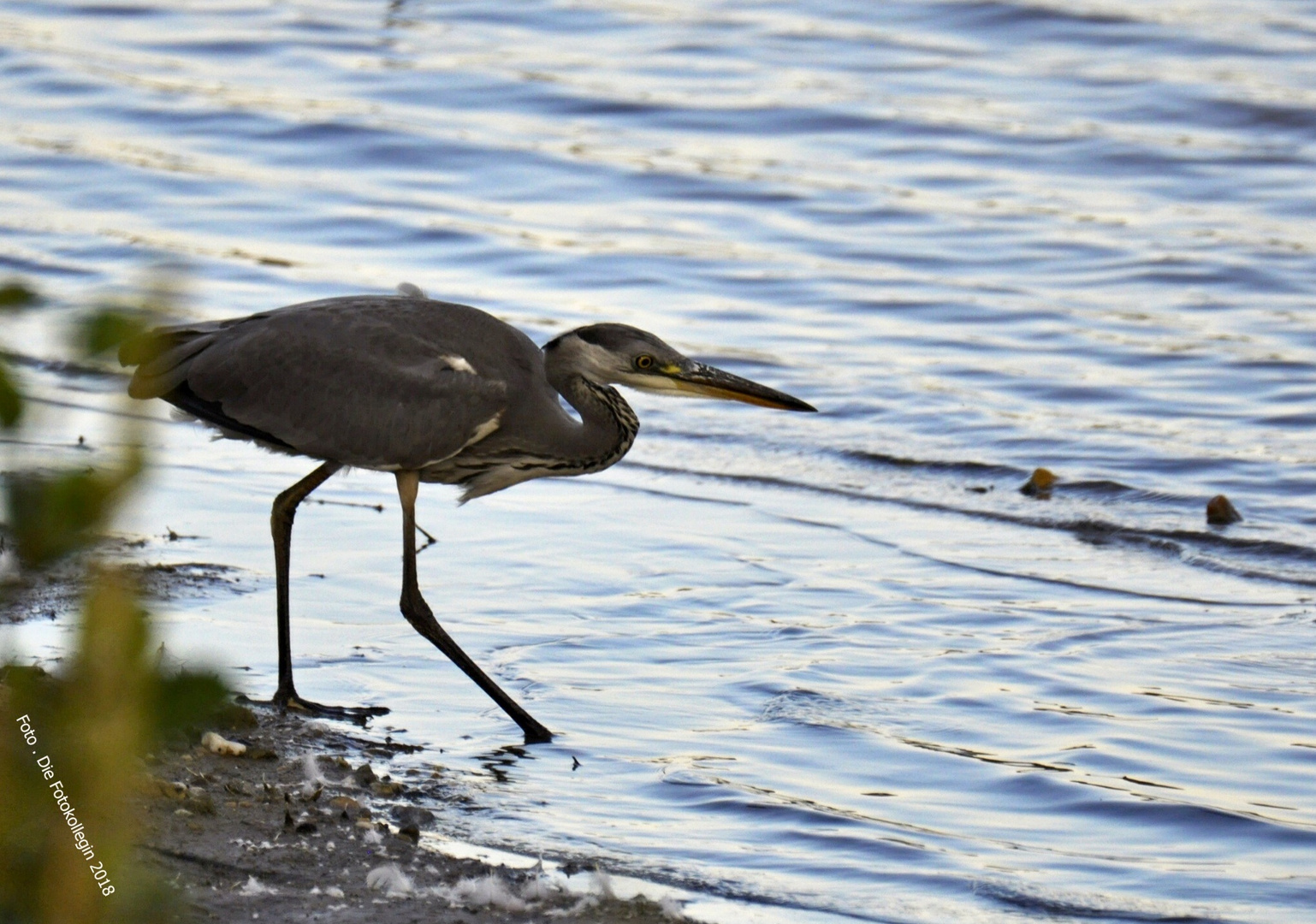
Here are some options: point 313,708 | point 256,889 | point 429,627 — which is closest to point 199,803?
point 256,889

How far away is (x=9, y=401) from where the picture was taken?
1.95 metres

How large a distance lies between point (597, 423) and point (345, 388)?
2.64 ft

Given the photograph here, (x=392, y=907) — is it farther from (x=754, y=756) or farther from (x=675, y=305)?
(x=675, y=305)

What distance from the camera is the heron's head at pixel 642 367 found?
604cm

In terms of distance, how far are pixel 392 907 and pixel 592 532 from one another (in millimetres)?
3652

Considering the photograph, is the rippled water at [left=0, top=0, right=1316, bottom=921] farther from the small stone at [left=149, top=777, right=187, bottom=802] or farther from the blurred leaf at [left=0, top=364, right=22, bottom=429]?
the small stone at [left=149, top=777, right=187, bottom=802]

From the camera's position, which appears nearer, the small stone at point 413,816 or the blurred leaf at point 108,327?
the blurred leaf at point 108,327

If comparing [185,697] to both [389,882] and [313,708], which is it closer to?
[389,882]

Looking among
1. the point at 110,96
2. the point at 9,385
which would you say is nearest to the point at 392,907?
the point at 9,385

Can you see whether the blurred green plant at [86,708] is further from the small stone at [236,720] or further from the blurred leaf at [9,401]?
the small stone at [236,720]

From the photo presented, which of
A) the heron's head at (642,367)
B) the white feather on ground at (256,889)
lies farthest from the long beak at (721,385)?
the white feather on ground at (256,889)

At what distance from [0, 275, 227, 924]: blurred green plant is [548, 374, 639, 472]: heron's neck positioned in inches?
148

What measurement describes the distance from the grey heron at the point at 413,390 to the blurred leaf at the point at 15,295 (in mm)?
3745

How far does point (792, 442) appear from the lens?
30.1ft
